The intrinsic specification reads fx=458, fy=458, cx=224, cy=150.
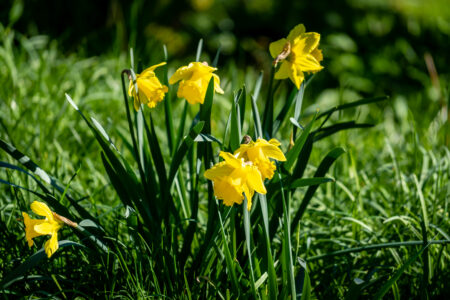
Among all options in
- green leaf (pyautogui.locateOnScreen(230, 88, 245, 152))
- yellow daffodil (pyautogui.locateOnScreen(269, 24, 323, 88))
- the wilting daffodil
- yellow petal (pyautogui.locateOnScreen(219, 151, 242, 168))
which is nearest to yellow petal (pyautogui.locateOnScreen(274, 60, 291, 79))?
yellow daffodil (pyautogui.locateOnScreen(269, 24, 323, 88))

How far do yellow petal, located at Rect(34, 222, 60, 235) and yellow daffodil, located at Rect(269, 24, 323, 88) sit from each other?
677mm

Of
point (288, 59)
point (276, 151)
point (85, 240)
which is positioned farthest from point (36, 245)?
point (288, 59)

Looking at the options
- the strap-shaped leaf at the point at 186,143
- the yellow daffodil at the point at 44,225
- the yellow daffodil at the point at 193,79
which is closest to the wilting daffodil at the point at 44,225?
the yellow daffodil at the point at 44,225

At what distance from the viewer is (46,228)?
1078 millimetres

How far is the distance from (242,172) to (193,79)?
31 centimetres

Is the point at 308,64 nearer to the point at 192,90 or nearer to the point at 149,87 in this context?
the point at 192,90

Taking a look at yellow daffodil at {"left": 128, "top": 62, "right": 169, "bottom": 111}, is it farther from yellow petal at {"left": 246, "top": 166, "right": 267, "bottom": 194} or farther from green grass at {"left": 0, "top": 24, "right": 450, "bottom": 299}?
yellow petal at {"left": 246, "top": 166, "right": 267, "bottom": 194}

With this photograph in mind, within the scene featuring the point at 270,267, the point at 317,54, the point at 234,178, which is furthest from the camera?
the point at 317,54

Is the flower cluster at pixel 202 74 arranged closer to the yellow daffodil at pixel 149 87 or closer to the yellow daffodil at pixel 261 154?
the yellow daffodil at pixel 149 87

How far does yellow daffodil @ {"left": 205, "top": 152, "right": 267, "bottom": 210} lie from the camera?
1.01 m

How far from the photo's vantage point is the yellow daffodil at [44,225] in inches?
41.7

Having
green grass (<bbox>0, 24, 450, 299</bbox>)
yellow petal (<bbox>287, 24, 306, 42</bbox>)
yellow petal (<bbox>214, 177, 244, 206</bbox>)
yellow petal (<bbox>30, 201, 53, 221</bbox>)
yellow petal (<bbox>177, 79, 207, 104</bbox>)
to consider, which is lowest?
green grass (<bbox>0, 24, 450, 299</bbox>)

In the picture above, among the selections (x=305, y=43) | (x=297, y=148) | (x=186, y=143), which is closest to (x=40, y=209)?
(x=186, y=143)

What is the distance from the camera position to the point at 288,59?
4.00 ft
